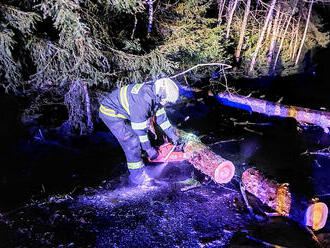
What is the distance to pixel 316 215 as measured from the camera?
3.29 m

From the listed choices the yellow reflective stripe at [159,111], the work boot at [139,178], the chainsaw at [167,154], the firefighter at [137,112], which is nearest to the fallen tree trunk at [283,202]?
the chainsaw at [167,154]

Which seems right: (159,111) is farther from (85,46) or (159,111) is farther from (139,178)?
(85,46)

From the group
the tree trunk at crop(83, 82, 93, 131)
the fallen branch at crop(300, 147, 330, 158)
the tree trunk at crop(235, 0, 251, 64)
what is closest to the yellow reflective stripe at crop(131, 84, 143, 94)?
the tree trunk at crop(83, 82, 93, 131)

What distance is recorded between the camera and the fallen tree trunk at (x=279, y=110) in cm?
705

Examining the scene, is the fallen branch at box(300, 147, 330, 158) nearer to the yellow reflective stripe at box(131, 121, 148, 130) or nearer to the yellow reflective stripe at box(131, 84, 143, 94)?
the yellow reflective stripe at box(131, 121, 148, 130)

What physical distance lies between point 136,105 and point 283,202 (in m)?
3.00

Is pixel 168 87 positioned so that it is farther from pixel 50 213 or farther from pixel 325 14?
pixel 325 14

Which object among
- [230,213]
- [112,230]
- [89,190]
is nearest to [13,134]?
[89,190]

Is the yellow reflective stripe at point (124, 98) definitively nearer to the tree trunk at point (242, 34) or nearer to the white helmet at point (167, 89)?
the white helmet at point (167, 89)

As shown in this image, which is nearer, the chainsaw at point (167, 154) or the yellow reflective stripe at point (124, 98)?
the yellow reflective stripe at point (124, 98)

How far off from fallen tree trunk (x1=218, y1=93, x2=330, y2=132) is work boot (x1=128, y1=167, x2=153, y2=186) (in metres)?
5.73

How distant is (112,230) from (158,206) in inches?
36.4

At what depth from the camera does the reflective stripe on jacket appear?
4051mm

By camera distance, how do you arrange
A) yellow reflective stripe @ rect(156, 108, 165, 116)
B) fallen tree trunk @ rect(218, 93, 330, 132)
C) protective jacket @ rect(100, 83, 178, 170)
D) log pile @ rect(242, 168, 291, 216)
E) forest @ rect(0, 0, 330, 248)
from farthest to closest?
fallen tree trunk @ rect(218, 93, 330, 132) < yellow reflective stripe @ rect(156, 108, 165, 116) < protective jacket @ rect(100, 83, 178, 170) < log pile @ rect(242, 168, 291, 216) < forest @ rect(0, 0, 330, 248)
